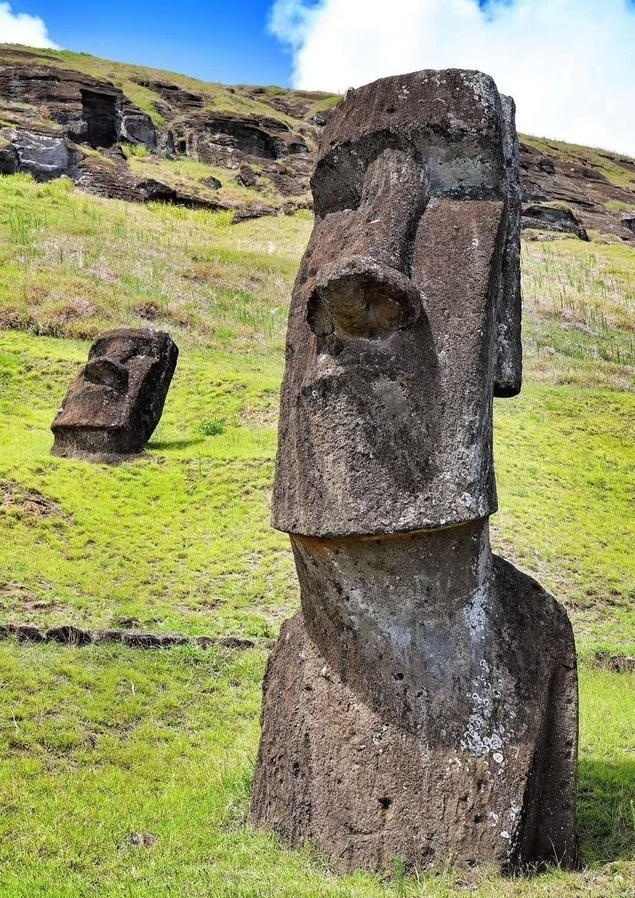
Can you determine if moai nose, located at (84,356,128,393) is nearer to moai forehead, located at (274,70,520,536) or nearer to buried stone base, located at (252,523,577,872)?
moai forehead, located at (274,70,520,536)

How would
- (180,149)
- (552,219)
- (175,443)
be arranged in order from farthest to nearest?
(180,149) → (552,219) → (175,443)

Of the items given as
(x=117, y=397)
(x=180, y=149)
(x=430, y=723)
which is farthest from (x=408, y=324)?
(x=180, y=149)

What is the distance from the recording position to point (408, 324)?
355 centimetres

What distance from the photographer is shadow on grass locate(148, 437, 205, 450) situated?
14.3 metres

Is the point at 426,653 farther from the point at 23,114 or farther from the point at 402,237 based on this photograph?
the point at 23,114

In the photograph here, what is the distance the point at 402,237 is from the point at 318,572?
4.53 ft

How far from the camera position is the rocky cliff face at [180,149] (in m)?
40.4

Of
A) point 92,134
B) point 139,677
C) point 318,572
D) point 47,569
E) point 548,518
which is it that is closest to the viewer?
point 318,572

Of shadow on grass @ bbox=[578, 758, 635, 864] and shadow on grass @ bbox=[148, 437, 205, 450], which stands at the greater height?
shadow on grass @ bbox=[148, 437, 205, 450]

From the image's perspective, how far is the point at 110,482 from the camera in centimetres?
1252

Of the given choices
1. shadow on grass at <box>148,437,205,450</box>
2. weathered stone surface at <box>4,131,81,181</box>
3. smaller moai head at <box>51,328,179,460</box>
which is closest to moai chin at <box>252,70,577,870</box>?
smaller moai head at <box>51,328,179,460</box>

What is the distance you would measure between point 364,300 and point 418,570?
1.04 m

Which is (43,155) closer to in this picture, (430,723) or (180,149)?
(180,149)

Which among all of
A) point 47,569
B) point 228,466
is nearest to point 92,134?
point 228,466
